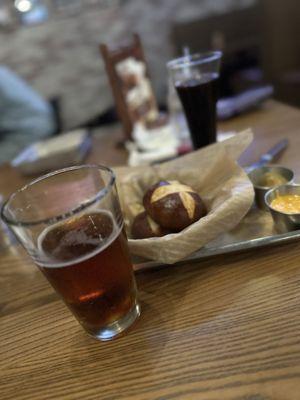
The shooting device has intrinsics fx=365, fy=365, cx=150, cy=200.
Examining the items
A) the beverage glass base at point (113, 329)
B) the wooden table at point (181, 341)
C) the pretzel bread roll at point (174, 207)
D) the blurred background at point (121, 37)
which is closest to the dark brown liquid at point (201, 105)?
the pretzel bread roll at point (174, 207)

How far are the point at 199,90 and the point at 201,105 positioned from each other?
0.14ft

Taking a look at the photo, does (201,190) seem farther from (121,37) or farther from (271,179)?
(121,37)

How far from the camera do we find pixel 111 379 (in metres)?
0.51

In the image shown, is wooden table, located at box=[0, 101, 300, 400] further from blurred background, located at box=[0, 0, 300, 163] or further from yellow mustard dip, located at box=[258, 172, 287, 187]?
blurred background, located at box=[0, 0, 300, 163]

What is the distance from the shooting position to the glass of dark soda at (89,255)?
51 cm

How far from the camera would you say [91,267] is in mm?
524

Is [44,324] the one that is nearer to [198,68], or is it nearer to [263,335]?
[263,335]

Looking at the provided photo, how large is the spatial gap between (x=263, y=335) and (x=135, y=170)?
18.9 inches

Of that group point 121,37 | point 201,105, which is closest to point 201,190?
point 201,105

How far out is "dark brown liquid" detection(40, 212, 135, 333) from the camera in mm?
520

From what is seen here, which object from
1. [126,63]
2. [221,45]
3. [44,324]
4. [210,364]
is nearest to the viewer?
[210,364]

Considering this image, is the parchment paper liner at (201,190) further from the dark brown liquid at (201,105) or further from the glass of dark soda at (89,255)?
the dark brown liquid at (201,105)

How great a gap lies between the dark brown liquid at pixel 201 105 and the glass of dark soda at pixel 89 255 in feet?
1.48

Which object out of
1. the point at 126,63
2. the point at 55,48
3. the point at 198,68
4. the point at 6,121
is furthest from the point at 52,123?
the point at 198,68
